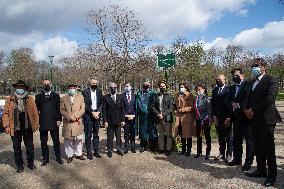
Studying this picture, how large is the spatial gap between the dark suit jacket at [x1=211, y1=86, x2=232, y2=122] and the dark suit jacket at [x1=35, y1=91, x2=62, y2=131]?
3.95 meters

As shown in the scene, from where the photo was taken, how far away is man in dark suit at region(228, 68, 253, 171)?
822 centimetres

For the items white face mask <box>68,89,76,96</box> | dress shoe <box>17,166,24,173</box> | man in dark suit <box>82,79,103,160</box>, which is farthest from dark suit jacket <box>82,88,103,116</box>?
dress shoe <box>17,166,24,173</box>

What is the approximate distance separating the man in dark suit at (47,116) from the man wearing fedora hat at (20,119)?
324 mm

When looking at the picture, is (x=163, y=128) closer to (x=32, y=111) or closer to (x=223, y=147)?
(x=223, y=147)

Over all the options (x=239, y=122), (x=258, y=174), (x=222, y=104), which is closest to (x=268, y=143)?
(x=258, y=174)

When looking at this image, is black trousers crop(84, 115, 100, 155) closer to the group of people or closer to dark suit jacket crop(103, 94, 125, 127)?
the group of people

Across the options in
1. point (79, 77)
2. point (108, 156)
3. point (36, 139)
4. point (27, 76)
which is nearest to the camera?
point (108, 156)

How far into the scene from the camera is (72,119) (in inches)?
384

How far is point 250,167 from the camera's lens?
26.9 ft

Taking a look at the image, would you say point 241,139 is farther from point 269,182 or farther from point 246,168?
point 269,182

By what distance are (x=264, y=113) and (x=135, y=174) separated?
3.15 meters

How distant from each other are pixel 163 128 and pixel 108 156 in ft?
5.47

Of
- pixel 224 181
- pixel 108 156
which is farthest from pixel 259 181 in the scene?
pixel 108 156

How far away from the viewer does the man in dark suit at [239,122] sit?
27.0 ft
